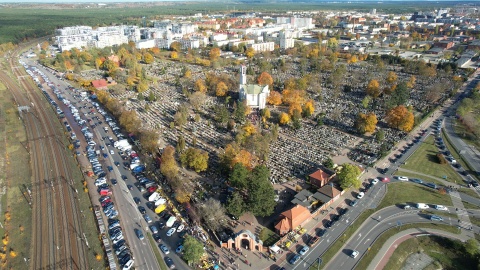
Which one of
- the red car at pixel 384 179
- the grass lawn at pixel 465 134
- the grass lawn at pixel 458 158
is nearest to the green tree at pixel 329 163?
the red car at pixel 384 179

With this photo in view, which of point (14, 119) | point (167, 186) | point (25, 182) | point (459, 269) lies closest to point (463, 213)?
point (459, 269)

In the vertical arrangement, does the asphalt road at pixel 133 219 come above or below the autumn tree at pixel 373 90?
below

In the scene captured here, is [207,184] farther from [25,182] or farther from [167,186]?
[25,182]

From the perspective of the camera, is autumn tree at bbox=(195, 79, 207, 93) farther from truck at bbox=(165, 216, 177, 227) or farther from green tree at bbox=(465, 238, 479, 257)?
green tree at bbox=(465, 238, 479, 257)

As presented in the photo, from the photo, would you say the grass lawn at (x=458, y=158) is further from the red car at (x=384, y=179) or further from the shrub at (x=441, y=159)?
the red car at (x=384, y=179)

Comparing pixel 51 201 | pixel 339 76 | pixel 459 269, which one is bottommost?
pixel 459 269

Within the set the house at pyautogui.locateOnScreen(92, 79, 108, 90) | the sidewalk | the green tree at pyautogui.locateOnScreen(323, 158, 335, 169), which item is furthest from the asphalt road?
the house at pyautogui.locateOnScreen(92, 79, 108, 90)
